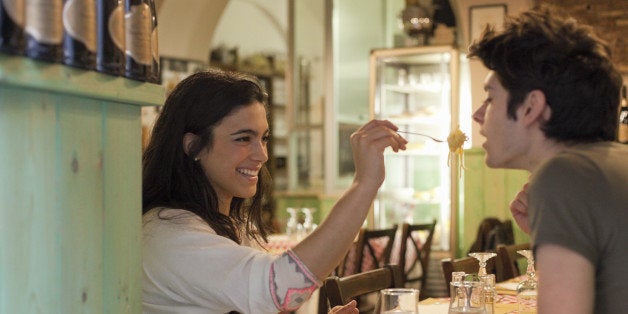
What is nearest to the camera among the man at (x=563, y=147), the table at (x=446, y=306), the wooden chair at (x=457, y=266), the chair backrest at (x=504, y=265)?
the man at (x=563, y=147)

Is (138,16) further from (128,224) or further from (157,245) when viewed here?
(157,245)

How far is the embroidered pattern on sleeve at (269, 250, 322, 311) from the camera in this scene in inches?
72.1

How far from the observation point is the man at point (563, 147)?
1491mm

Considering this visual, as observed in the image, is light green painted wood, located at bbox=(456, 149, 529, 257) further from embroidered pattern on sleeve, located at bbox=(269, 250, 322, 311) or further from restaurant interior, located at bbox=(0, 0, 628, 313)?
embroidered pattern on sleeve, located at bbox=(269, 250, 322, 311)

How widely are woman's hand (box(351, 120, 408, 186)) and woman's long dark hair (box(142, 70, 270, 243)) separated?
45 centimetres

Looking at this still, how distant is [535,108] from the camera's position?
1.66 metres

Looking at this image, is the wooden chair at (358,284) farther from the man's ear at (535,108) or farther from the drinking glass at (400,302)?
the man's ear at (535,108)

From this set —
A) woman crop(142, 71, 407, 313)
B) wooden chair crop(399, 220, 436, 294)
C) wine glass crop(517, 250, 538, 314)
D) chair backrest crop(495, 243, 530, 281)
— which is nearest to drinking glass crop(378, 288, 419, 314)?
woman crop(142, 71, 407, 313)

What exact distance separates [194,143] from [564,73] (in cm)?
102

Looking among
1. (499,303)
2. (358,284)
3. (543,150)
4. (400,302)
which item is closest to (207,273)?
(400,302)

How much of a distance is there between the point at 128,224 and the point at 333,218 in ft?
1.44

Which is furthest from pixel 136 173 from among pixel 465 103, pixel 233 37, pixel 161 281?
pixel 233 37

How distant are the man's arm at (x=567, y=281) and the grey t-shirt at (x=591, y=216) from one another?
13 mm

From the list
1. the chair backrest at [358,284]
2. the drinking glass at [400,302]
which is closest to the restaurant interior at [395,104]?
the chair backrest at [358,284]
